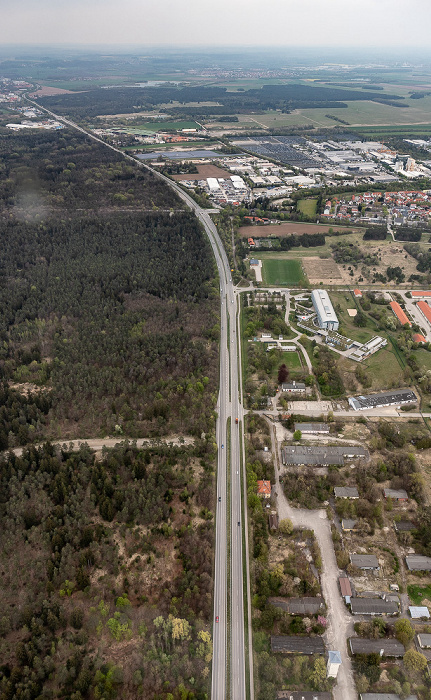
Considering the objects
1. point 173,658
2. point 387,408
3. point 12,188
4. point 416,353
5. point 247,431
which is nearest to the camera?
point 173,658

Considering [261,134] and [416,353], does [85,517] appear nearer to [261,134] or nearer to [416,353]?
[416,353]

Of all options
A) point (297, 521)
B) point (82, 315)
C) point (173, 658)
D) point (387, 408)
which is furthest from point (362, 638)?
point (82, 315)

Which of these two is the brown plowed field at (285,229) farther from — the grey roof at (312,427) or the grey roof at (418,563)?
the grey roof at (418,563)

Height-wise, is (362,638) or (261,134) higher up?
(261,134)

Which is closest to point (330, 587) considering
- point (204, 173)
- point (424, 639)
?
point (424, 639)

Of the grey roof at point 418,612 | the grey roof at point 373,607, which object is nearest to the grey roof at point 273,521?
the grey roof at point 373,607

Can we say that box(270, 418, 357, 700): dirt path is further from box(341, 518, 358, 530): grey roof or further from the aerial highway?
the aerial highway
